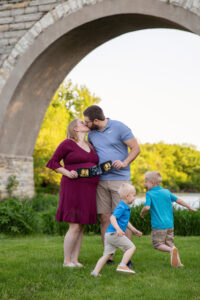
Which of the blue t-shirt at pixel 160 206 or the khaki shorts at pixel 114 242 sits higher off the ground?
the blue t-shirt at pixel 160 206

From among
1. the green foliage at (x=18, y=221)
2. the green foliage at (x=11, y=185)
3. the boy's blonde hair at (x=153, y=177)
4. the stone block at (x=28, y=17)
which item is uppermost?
the stone block at (x=28, y=17)

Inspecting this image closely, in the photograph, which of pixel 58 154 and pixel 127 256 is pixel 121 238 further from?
pixel 58 154

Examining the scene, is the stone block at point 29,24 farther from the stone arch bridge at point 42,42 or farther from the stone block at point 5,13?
the stone block at point 5,13

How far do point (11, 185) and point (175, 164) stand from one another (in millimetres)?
34423

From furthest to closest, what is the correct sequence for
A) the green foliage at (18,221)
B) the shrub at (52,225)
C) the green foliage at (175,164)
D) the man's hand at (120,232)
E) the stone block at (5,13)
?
the green foliage at (175,164) < the stone block at (5,13) < the green foliage at (18,221) < the shrub at (52,225) < the man's hand at (120,232)

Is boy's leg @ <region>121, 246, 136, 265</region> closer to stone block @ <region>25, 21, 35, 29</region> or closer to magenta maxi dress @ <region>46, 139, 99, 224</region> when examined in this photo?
magenta maxi dress @ <region>46, 139, 99, 224</region>

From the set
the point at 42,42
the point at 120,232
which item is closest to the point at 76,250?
→ the point at 120,232

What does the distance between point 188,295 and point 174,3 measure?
484cm

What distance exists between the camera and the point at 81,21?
7.24 meters

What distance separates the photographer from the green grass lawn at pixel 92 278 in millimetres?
3068

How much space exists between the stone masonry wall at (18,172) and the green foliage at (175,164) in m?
28.0

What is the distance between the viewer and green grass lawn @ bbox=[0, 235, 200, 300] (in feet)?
10.1

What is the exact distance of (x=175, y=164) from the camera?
4159cm

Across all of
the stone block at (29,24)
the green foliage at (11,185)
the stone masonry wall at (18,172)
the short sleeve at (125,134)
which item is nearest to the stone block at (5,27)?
the stone block at (29,24)
